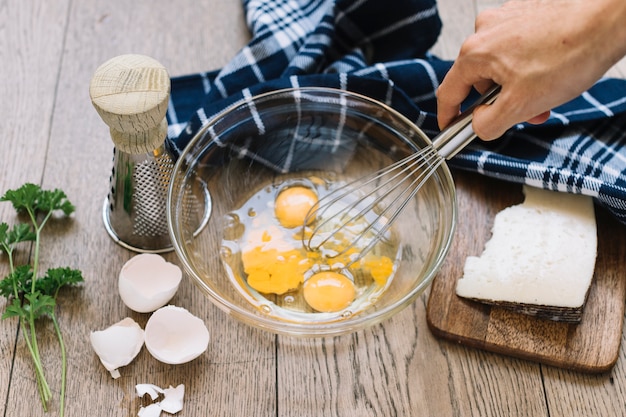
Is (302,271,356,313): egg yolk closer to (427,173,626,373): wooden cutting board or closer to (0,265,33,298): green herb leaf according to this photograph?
(427,173,626,373): wooden cutting board

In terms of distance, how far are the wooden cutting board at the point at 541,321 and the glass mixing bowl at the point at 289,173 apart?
0.07 meters

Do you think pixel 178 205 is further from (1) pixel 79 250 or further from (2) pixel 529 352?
(2) pixel 529 352

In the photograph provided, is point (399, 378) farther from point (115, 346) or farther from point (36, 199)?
point (36, 199)

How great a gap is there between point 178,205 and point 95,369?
27 cm

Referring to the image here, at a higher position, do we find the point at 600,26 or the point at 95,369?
the point at 600,26

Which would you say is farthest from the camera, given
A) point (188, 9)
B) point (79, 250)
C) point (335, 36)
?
point (188, 9)

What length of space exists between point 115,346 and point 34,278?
0.17m

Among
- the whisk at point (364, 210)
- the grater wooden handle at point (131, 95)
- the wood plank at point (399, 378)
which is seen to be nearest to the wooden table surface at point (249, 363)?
the wood plank at point (399, 378)

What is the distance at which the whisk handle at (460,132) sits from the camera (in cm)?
95

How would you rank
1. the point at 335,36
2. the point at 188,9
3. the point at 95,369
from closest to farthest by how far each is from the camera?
the point at 95,369 → the point at 335,36 → the point at 188,9

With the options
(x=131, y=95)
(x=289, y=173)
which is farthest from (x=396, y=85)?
(x=131, y=95)

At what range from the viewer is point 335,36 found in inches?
53.2

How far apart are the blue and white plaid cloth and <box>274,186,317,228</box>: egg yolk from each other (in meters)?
0.19

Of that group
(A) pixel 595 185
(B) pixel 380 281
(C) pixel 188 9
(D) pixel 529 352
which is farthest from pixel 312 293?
(C) pixel 188 9
